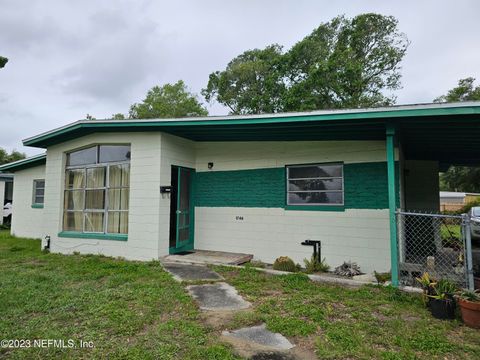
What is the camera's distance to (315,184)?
6.79m

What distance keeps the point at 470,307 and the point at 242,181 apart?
16.7ft

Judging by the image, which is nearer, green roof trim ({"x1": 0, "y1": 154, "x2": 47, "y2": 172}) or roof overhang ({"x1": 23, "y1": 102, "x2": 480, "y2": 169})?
roof overhang ({"x1": 23, "y1": 102, "x2": 480, "y2": 169})

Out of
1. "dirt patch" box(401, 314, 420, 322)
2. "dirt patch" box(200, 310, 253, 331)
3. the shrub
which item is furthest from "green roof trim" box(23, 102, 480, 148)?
"dirt patch" box(200, 310, 253, 331)

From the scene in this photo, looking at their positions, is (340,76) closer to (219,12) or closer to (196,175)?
(219,12)

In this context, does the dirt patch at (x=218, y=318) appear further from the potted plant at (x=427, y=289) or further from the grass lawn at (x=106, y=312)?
the potted plant at (x=427, y=289)

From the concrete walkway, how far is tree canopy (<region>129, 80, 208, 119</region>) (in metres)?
25.2

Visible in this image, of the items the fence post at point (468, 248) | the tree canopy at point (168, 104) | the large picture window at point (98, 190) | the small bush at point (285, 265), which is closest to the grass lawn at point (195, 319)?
the small bush at point (285, 265)

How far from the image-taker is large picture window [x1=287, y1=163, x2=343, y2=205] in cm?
655

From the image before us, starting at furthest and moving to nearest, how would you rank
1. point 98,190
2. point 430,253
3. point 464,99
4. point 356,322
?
point 464,99 < point 98,190 < point 430,253 < point 356,322

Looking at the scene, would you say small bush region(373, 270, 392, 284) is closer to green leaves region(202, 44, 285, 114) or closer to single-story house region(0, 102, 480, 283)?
single-story house region(0, 102, 480, 283)

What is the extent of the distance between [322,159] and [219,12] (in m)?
8.43

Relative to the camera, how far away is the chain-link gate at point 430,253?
4246mm

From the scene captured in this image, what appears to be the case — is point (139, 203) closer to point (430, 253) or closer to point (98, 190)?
point (98, 190)

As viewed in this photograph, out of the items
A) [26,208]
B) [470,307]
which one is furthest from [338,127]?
[26,208]
